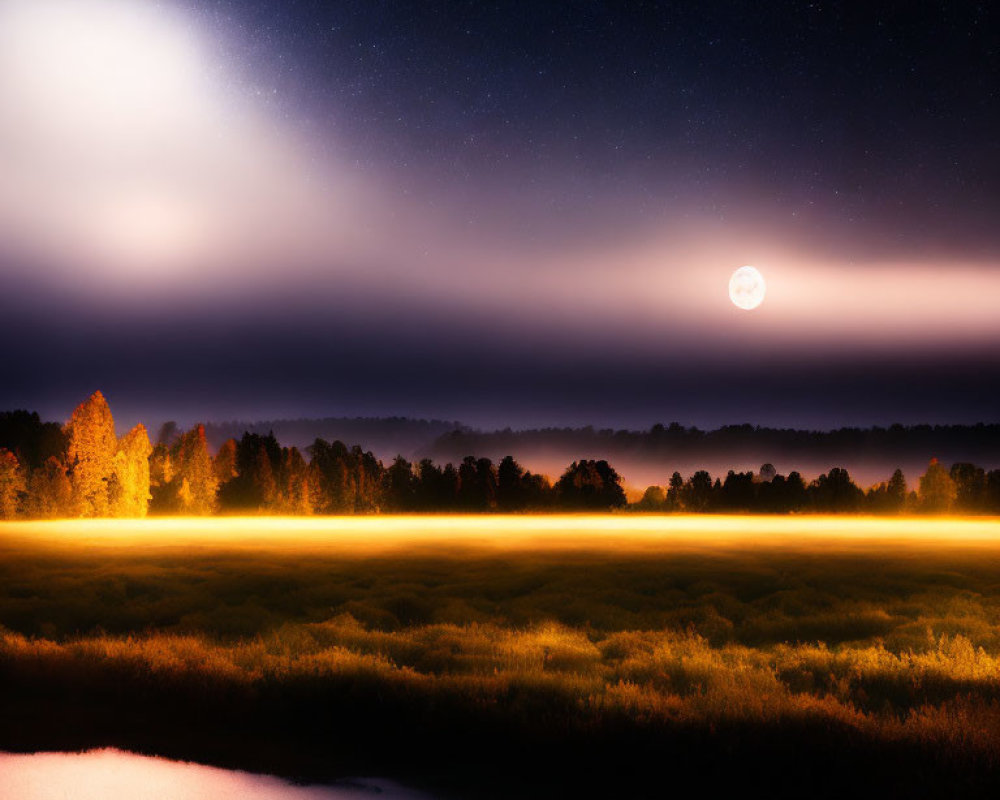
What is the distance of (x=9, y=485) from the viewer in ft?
353

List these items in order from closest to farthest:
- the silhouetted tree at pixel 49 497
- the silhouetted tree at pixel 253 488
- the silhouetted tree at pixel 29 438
→ the silhouetted tree at pixel 49 497, the silhouetted tree at pixel 29 438, the silhouetted tree at pixel 253 488

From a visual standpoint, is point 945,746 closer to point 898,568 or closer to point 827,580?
point 827,580

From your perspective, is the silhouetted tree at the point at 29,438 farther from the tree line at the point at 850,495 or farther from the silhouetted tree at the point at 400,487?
the tree line at the point at 850,495

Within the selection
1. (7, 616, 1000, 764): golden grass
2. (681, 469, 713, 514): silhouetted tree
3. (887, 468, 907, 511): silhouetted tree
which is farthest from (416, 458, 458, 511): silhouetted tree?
(7, 616, 1000, 764): golden grass

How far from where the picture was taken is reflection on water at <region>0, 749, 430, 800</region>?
1073 cm

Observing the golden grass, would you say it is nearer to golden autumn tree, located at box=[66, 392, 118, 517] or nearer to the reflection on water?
the reflection on water

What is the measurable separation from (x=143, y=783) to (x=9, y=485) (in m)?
110

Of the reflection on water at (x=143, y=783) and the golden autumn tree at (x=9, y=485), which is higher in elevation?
the golden autumn tree at (x=9, y=485)

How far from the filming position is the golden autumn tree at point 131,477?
10875 cm

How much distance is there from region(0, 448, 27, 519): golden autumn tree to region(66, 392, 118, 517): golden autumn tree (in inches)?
229

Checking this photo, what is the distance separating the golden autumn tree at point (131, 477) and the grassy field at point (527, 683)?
75.9 metres

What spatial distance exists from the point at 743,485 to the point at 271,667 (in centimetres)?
18667

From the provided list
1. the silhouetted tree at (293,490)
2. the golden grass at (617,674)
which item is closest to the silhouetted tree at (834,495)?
the silhouetted tree at (293,490)

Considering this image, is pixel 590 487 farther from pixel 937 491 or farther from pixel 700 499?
pixel 937 491
